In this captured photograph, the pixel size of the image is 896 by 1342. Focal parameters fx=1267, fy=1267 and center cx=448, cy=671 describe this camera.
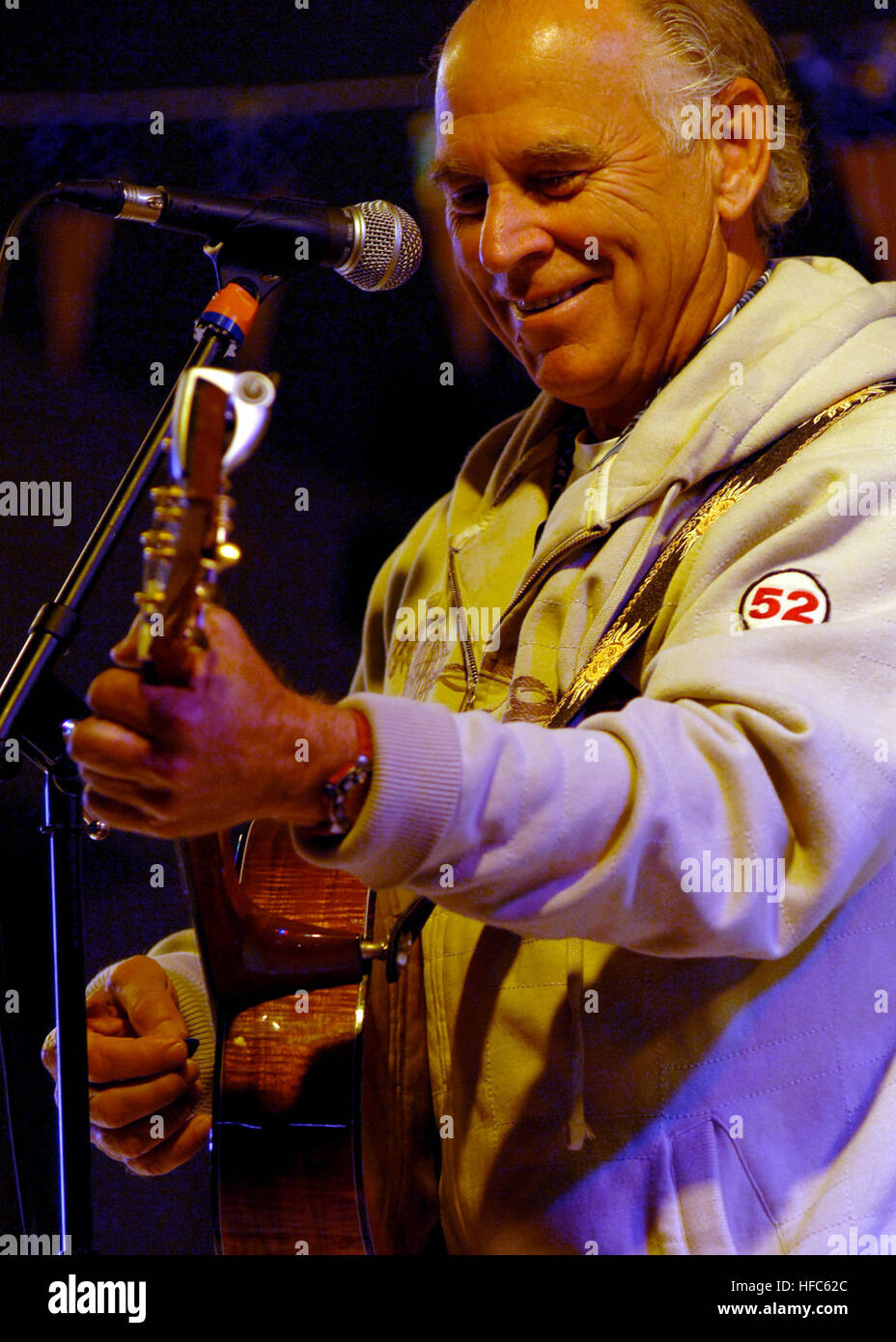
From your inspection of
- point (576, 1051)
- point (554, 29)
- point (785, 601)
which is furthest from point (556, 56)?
point (576, 1051)

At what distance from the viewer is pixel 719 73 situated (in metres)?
1.59

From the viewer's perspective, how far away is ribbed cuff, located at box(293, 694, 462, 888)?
907 millimetres

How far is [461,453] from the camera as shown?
245cm

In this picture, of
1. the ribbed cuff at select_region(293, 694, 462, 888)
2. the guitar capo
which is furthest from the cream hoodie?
the guitar capo

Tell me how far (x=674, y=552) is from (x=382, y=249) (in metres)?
0.49

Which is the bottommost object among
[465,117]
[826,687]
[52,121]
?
[826,687]

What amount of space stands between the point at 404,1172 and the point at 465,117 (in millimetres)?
1265

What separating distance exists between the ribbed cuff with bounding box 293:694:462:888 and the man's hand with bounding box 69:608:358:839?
0.04m

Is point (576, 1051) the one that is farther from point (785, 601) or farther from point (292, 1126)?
point (785, 601)

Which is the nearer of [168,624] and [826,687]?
[168,624]

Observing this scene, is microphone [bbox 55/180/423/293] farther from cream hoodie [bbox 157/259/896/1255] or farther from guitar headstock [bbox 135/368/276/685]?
A: guitar headstock [bbox 135/368/276/685]
